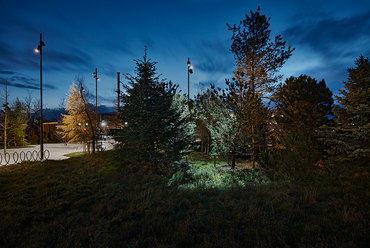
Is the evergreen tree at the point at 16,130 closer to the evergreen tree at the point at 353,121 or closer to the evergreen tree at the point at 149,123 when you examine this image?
the evergreen tree at the point at 149,123

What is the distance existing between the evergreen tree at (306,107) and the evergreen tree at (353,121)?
0.65 metres

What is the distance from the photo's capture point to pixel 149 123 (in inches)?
338

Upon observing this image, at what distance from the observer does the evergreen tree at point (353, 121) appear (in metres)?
7.46

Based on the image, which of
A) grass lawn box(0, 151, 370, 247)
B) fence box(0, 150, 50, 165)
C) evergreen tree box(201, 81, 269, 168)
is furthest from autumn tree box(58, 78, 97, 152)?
evergreen tree box(201, 81, 269, 168)

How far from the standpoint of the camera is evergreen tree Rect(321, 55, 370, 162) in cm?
746

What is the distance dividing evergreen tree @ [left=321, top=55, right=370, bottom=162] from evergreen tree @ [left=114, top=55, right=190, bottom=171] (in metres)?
7.02

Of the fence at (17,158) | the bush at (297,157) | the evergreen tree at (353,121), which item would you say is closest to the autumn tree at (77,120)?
the fence at (17,158)

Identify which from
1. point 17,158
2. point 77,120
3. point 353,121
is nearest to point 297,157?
point 353,121

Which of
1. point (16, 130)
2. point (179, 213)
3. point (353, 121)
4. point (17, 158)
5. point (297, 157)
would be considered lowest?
point (179, 213)

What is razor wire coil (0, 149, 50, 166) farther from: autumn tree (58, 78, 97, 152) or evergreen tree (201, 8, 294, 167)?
evergreen tree (201, 8, 294, 167)

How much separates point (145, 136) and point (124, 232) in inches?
201

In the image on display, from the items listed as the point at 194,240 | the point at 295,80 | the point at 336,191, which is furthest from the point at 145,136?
the point at 295,80

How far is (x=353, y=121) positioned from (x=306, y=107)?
6.29ft

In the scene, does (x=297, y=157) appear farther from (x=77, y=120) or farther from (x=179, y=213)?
(x=77, y=120)
